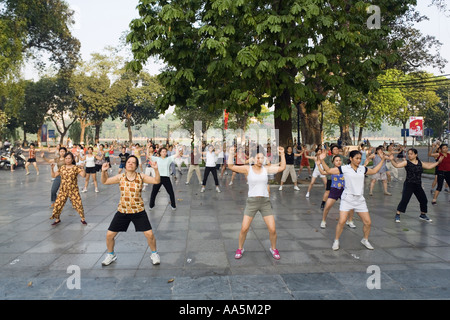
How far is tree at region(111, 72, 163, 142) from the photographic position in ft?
159

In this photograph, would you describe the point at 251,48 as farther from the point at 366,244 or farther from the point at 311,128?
the point at 311,128

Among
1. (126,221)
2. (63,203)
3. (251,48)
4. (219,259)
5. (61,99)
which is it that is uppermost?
(61,99)

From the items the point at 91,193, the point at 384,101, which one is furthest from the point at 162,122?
the point at 91,193

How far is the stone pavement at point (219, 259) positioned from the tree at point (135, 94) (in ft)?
137

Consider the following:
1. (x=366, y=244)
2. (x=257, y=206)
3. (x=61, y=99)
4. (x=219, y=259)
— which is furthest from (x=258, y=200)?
(x=61, y=99)

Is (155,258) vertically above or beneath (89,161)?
beneath

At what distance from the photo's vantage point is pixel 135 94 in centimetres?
5112

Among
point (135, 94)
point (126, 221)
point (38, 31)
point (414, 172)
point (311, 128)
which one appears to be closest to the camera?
point (126, 221)

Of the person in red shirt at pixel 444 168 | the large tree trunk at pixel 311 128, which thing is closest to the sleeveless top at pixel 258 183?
the person in red shirt at pixel 444 168

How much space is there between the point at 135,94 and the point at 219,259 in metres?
49.0

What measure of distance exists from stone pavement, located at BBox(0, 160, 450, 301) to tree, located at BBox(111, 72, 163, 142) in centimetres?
4180

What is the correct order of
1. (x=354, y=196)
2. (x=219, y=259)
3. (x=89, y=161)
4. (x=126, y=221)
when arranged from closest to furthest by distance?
(x=126, y=221), (x=219, y=259), (x=354, y=196), (x=89, y=161)

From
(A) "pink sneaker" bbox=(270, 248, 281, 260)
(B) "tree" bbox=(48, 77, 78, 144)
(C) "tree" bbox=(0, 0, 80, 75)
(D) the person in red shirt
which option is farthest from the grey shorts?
(B) "tree" bbox=(48, 77, 78, 144)
